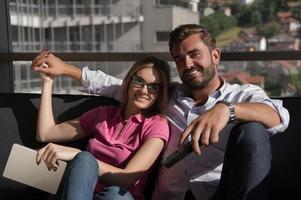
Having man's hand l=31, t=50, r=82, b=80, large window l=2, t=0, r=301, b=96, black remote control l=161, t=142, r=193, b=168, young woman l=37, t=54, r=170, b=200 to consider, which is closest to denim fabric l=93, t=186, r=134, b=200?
young woman l=37, t=54, r=170, b=200

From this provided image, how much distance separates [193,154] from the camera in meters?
1.85

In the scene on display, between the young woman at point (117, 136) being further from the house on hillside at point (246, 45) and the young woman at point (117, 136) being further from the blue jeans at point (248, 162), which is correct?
the house on hillside at point (246, 45)

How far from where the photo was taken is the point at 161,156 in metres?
1.91

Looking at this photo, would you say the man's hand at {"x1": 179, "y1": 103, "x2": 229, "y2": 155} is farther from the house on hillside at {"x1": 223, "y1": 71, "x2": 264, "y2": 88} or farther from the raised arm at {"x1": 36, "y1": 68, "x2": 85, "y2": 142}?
the raised arm at {"x1": 36, "y1": 68, "x2": 85, "y2": 142}

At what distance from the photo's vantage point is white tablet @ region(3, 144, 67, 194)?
1.87 m

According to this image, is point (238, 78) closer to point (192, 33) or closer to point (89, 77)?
point (192, 33)

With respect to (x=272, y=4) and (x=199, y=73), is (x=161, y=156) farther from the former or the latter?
(x=272, y=4)

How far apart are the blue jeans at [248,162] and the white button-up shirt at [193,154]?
319 mm

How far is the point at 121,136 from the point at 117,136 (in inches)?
1.0

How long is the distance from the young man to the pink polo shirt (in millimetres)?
91

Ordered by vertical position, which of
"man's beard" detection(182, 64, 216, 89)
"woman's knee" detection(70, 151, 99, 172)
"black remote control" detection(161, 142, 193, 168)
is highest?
"man's beard" detection(182, 64, 216, 89)

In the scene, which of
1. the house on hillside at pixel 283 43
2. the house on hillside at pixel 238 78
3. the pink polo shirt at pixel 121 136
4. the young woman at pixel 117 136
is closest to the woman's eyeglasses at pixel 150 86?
the young woman at pixel 117 136

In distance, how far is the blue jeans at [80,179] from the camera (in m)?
1.48

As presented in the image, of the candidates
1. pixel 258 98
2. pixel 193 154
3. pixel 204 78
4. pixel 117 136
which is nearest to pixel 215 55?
pixel 204 78
